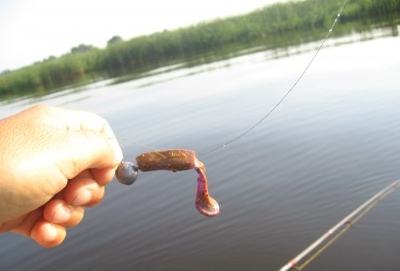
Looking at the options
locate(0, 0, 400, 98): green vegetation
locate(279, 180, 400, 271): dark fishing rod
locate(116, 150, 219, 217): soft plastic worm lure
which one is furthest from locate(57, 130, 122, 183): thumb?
locate(0, 0, 400, 98): green vegetation

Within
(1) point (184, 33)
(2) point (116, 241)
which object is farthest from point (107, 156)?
(1) point (184, 33)

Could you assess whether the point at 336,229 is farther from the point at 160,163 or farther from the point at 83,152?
the point at 83,152

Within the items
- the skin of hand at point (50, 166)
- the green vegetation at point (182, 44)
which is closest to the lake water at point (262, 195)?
the skin of hand at point (50, 166)

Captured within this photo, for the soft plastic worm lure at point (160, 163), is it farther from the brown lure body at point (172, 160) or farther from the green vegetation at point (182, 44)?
the green vegetation at point (182, 44)

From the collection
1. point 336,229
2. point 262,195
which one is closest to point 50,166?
point 336,229

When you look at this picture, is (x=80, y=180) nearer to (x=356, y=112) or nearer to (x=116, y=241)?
(x=116, y=241)
